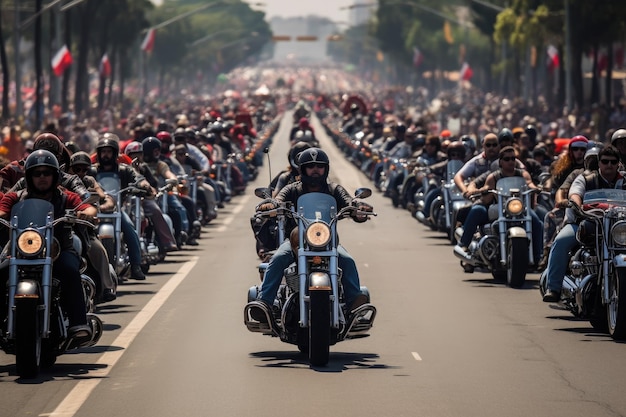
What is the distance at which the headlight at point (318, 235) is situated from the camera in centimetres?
1368

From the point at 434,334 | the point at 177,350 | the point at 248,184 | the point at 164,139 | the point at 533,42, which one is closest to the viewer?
the point at 177,350

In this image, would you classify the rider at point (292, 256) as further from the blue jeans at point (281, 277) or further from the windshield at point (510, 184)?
the windshield at point (510, 184)

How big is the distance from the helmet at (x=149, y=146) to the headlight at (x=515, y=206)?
5.54m

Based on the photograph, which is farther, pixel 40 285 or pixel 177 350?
pixel 177 350

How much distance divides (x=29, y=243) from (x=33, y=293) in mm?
370

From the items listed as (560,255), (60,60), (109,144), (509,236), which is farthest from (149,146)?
(60,60)

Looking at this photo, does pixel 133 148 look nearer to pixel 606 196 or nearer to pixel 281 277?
pixel 606 196

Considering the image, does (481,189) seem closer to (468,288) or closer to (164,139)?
(468,288)

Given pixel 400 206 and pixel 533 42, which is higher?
pixel 533 42

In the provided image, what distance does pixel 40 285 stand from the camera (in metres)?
13.2

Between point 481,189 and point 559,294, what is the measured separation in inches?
163

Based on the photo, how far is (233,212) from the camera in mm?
38000

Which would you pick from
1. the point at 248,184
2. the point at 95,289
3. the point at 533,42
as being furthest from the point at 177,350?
the point at 533,42

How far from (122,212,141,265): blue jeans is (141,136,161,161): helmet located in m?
4.66
